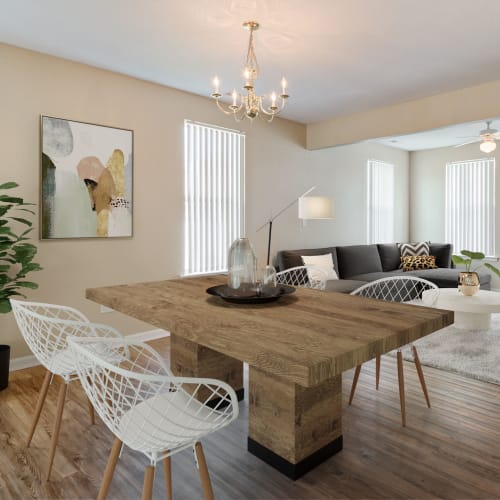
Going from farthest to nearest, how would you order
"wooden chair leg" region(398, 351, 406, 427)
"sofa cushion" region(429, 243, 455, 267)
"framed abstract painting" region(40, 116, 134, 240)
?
"sofa cushion" region(429, 243, 455, 267) → "framed abstract painting" region(40, 116, 134, 240) → "wooden chair leg" region(398, 351, 406, 427)

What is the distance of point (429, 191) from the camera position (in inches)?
293

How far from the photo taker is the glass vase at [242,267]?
6.61 feet

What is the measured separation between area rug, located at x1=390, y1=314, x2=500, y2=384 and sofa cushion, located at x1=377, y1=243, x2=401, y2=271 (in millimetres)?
2202

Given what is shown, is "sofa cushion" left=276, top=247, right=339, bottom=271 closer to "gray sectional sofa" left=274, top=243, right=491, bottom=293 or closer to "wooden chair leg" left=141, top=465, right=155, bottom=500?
"gray sectional sofa" left=274, top=243, right=491, bottom=293

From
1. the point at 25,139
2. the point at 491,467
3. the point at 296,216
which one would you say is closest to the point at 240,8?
the point at 25,139

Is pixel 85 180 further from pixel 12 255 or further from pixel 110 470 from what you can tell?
pixel 110 470

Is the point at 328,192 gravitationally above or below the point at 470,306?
above

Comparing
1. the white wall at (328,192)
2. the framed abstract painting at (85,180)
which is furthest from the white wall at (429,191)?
the framed abstract painting at (85,180)

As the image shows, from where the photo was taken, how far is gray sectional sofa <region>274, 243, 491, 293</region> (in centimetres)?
502

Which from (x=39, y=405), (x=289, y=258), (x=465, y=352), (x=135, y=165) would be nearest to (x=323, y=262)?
(x=289, y=258)

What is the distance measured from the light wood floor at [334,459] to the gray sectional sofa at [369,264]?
7.61 ft

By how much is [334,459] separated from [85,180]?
2.89 m

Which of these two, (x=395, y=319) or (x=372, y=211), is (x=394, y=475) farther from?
(x=372, y=211)

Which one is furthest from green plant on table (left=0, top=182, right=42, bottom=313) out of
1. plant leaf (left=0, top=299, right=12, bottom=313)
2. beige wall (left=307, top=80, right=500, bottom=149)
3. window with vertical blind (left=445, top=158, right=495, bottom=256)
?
window with vertical blind (left=445, top=158, right=495, bottom=256)
